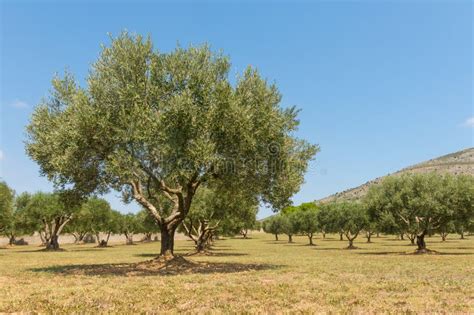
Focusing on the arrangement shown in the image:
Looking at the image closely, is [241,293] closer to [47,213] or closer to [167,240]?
[167,240]

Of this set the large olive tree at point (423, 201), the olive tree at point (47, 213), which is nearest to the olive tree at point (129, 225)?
the olive tree at point (47, 213)

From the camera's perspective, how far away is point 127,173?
28469 millimetres

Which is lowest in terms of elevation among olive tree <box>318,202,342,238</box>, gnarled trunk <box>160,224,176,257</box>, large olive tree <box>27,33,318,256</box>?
gnarled trunk <box>160,224,176,257</box>

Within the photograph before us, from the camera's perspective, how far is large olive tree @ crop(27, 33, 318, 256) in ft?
93.3

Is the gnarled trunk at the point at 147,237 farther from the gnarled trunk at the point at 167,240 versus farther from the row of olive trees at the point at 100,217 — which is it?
the gnarled trunk at the point at 167,240

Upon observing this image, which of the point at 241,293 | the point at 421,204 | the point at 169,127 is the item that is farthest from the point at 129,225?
the point at 241,293

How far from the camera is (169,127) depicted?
28328 mm

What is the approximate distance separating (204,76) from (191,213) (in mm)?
35331

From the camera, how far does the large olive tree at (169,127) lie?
2844 cm

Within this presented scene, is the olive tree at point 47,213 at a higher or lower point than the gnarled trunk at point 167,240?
higher

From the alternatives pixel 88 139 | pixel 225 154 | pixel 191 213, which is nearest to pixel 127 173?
pixel 88 139

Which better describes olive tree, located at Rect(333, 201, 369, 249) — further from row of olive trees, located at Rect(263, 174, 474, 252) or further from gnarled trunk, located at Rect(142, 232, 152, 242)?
gnarled trunk, located at Rect(142, 232, 152, 242)

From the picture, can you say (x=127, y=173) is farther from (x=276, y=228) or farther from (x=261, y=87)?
(x=276, y=228)

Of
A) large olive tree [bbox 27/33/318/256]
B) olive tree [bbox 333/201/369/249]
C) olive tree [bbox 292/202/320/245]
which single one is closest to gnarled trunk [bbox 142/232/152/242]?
olive tree [bbox 292/202/320/245]
